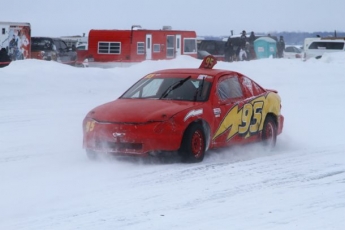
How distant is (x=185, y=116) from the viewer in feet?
32.2

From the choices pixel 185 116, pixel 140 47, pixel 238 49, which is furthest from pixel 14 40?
pixel 185 116

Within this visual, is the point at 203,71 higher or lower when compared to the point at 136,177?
higher

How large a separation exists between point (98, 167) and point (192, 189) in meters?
1.77

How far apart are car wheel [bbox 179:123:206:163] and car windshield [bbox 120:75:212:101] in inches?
26.2

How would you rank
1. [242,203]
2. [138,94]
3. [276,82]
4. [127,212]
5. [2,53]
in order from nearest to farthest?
[127,212]
[242,203]
[138,94]
[276,82]
[2,53]

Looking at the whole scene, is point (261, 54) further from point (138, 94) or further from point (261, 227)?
point (261, 227)

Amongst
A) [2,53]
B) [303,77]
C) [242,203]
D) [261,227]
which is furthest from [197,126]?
[2,53]

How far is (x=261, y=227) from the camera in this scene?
255 inches

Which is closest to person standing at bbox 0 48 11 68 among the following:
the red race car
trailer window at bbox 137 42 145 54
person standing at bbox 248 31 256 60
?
trailer window at bbox 137 42 145 54

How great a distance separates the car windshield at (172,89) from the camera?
34.9 ft

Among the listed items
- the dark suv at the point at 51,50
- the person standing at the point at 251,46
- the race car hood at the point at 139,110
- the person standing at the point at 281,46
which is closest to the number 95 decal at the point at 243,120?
the race car hood at the point at 139,110

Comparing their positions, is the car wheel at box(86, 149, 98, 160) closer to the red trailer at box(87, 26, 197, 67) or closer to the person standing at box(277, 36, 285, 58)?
the red trailer at box(87, 26, 197, 67)

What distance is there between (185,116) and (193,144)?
379 mm

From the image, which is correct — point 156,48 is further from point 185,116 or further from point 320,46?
point 185,116
